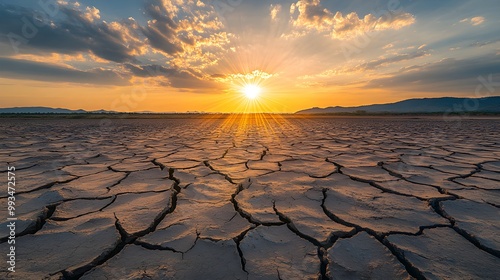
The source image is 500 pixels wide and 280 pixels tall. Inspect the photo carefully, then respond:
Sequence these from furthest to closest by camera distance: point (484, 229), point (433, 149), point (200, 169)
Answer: point (433, 149) < point (200, 169) < point (484, 229)

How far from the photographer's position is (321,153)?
9.29ft

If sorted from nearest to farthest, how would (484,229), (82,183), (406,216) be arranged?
1. (484,229)
2. (406,216)
3. (82,183)

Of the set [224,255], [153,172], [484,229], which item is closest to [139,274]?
[224,255]

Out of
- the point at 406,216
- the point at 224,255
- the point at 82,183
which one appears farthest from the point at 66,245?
the point at 406,216

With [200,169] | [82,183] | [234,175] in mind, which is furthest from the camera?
[200,169]

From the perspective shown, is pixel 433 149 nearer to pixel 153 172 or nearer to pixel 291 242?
pixel 291 242

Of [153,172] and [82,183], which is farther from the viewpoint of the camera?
[153,172]

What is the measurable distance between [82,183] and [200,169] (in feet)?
2.94

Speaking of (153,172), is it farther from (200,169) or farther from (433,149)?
(433,149)

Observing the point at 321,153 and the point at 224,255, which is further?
the point at 321,153

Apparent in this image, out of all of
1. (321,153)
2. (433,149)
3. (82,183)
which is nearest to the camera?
(82,183)

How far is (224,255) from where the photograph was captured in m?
0.88

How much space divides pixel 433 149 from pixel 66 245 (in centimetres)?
389

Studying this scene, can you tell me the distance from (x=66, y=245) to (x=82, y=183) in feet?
2.96
